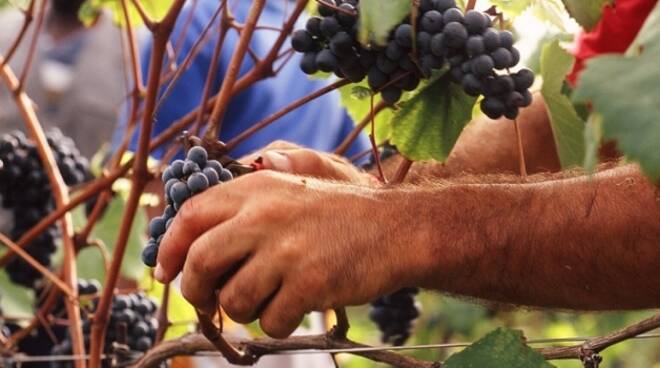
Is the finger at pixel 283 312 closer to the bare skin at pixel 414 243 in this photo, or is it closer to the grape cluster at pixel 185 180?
the bare skin at pixel 414 243

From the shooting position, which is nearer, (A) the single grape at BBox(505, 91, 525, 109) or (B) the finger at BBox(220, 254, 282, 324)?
(B) the finger at BBox(220, 254, 282, 324)

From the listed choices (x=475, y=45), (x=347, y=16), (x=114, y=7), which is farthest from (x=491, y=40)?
(x=114, y=7)

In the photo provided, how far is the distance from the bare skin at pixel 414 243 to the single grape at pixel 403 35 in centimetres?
13

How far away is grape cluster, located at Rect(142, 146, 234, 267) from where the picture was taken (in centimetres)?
90

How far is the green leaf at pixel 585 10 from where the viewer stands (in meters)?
0.95

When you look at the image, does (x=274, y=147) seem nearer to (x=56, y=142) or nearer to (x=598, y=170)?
(x=598, y=170)

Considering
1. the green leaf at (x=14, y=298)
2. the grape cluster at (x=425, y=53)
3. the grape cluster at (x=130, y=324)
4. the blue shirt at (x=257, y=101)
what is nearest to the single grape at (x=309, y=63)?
the grape cluster at (x=425, y=53)

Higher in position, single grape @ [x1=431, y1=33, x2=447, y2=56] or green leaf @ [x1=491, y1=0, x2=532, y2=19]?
green leaf @ [x1=491, y1=0, x2=532, y2=19]

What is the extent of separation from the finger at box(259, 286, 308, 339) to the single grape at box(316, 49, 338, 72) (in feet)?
0.76

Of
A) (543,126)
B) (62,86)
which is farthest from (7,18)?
(543,126)

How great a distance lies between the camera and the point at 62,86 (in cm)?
335

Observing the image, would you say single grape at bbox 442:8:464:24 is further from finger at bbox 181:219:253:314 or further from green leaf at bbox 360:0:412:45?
finger at bbox 181:219:253:314

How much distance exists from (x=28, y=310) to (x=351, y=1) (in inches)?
43.4

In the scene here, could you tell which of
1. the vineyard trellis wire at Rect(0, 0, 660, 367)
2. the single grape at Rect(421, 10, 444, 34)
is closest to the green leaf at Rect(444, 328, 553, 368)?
the vineyard trellis wire at Rect(0, 0, 660, 367)
